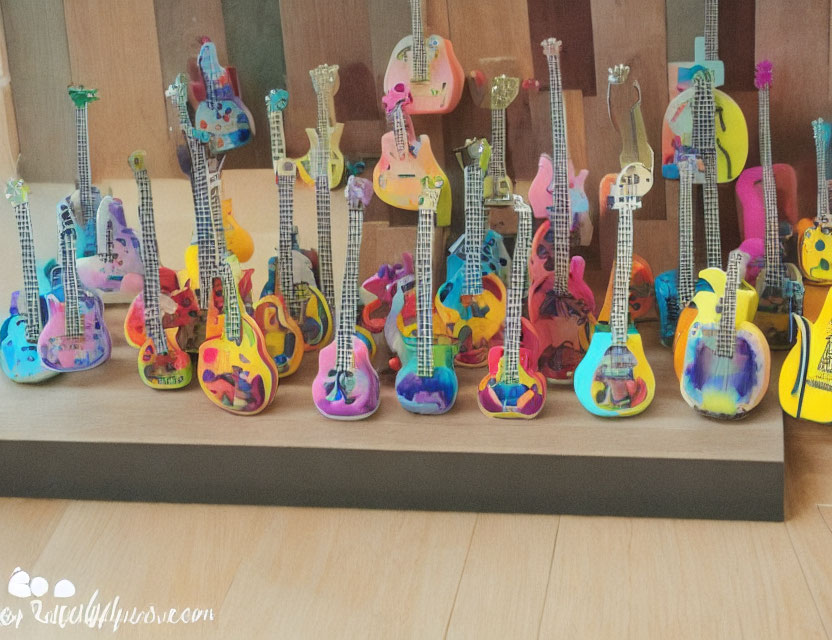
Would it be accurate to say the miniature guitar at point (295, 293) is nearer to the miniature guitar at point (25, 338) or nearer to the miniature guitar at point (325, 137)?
the miniature guitar at point (325, 137)

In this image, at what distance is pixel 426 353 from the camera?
149 centimetres

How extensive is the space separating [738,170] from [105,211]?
3.42 ft

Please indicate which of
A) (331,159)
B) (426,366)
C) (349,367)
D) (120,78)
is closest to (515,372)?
(426,366)

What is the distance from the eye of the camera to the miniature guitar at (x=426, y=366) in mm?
1477

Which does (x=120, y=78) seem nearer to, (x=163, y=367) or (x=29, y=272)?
(x=29, y=272)

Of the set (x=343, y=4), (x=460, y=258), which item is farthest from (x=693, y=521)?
(x=343, y=4)

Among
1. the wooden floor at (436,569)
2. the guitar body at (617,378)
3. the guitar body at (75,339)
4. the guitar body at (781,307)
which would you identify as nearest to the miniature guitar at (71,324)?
the guitar body at (75,339)

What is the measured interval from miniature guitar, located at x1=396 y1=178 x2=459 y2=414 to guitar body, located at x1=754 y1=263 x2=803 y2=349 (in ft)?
1.79

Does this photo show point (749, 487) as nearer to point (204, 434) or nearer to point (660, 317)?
point (660, 317)

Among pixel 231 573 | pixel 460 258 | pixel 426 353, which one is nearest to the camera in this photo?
pixel 231 573

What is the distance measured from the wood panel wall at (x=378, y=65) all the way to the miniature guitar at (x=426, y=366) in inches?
12.3

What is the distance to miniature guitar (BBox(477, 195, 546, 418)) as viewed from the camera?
145cm

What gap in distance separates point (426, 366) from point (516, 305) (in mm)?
158

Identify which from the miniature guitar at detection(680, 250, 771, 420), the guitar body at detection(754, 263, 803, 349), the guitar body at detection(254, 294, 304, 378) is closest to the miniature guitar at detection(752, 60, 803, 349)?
A: the guitar body at detection(754, 263, 803, 349)
